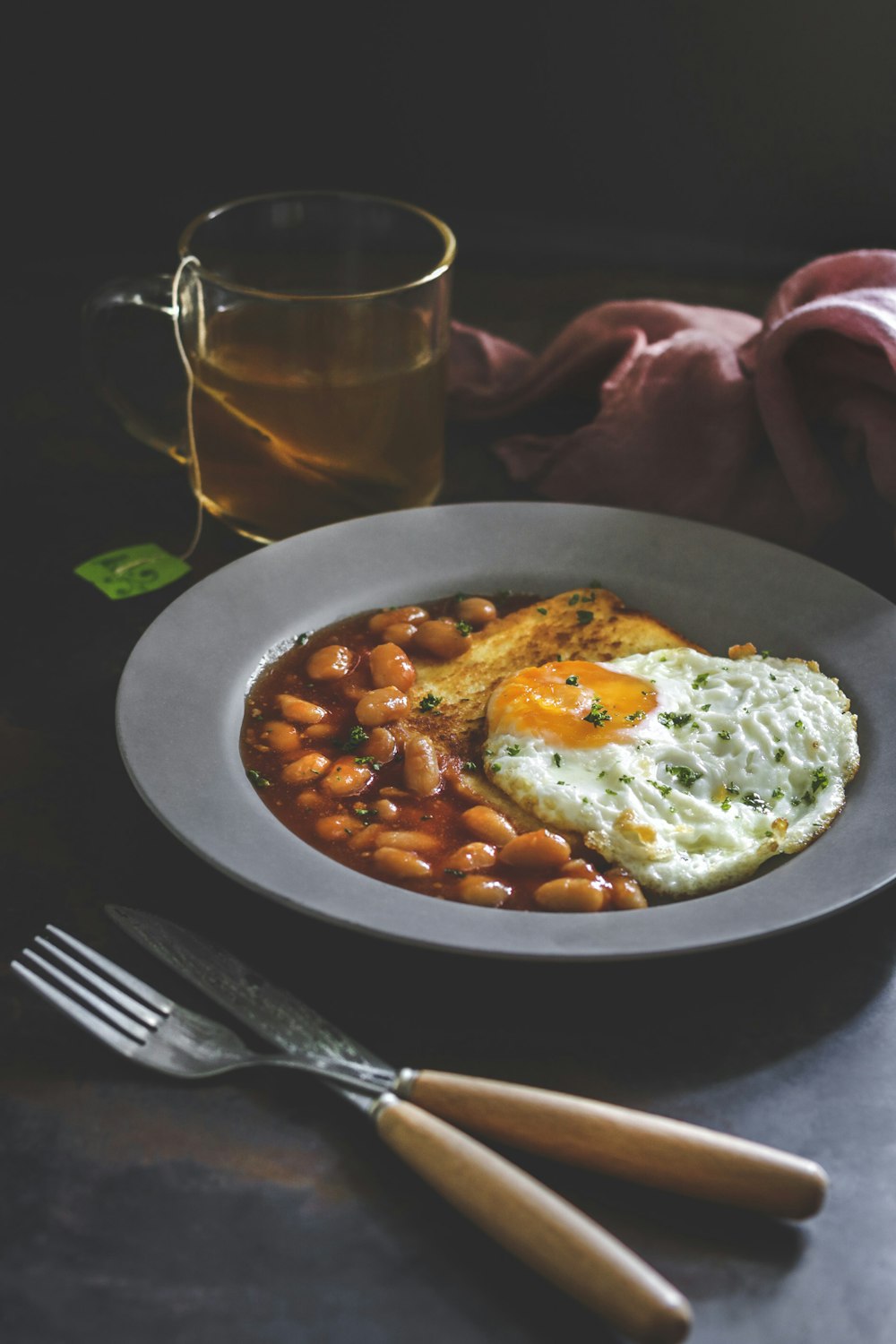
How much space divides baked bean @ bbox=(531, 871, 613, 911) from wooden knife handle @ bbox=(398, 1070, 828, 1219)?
371 mm

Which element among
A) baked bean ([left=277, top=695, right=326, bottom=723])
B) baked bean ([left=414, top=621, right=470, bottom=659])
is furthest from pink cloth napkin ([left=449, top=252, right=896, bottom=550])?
baked bean ([left=277, top=695, right=326, bottom=723])

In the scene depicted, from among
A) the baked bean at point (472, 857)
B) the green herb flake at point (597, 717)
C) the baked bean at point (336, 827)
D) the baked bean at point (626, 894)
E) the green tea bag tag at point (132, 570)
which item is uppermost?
the green herb flake at point (597, 717)

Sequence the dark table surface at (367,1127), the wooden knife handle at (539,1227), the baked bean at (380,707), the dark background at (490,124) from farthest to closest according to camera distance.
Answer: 1. the dark background at (490,124)
2. the baked bean at (380,707)
3. the dark table surface at (367,1127)
4. the wooden knife handle at (539,1227)

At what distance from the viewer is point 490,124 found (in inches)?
160

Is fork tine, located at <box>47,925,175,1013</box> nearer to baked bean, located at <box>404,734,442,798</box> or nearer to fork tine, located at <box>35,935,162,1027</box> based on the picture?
fork tine, located at <box>35,935,162,1027</box>

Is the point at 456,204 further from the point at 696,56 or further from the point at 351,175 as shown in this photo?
the point at 696,56

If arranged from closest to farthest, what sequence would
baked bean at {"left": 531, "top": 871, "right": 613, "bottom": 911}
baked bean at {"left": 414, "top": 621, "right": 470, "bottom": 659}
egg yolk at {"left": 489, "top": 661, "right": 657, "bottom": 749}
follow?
baked bean at {"left": 531, "top": 871, "right": 613, "bottom": 911} < egg yolk at {"left": 489, "top": 661, "right": 657, "bottom": 749} < baked bean at {"left": 414, "top": 621, "right": 470, "bottom": 659}

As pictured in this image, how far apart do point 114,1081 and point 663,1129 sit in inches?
27.2

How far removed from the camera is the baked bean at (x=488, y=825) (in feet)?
6.81

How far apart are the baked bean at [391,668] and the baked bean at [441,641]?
8 cm

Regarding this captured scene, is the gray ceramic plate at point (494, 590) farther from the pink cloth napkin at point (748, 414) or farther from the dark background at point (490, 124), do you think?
the dark background at point (490, 124)

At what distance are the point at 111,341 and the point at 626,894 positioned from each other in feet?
5.72

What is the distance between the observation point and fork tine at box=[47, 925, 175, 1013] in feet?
5.89

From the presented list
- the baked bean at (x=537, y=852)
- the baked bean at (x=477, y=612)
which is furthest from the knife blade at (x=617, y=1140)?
the baked bean at (x=477, y=612)
